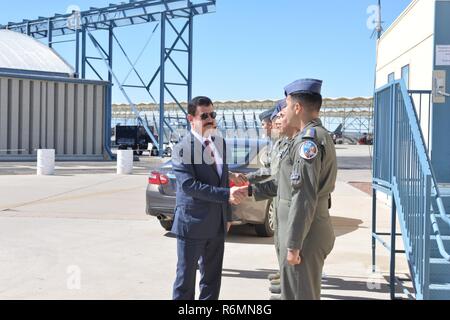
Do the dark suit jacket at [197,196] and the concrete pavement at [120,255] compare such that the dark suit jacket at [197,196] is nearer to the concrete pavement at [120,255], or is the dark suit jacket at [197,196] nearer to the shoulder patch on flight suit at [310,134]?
the shoulder patch on flight suit at [310,134]

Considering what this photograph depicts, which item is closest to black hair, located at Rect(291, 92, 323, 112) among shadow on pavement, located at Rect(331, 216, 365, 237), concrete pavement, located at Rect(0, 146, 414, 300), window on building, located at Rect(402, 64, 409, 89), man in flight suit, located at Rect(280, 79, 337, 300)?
man in flight suit, located at Rect(280, 79, 337, 300)

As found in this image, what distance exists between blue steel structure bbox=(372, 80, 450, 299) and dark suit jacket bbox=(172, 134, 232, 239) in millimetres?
1587

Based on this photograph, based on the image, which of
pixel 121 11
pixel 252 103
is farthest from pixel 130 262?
pixel 252 103

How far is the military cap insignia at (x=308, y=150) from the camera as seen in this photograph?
12.2 ft

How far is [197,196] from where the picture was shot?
180 inches

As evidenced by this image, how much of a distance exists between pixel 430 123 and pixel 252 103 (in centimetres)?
5565

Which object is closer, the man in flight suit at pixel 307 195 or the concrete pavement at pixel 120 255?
the man in flight suit at pixel 307 195

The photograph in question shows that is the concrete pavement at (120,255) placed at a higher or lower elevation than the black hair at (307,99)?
lower

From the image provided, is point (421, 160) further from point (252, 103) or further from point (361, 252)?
point (252, 103)

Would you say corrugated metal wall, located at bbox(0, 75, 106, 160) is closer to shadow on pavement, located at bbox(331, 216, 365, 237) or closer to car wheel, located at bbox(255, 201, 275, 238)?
shadow on pavement, located at bbox(331, 216, 365, 237)

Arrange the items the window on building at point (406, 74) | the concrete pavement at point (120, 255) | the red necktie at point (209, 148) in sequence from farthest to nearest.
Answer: the window on building at point (406, 74), the concrete pavement at point (120, 255), the red necktie at point (209, 148)

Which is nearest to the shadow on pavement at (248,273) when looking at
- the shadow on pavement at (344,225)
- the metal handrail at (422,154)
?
the metal handrail at (422,154)

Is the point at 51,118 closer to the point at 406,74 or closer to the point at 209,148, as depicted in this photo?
the point at 406,74

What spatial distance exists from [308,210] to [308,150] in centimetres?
38
